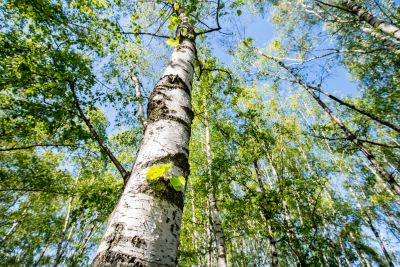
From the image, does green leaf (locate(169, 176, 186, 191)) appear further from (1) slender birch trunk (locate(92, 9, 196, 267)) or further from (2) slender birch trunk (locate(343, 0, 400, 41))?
(2) slender birch trunk (locate(343, 0, 400, 41))

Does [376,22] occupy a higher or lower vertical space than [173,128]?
higher

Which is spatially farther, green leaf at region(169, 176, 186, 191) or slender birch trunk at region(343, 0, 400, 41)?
slender birch trunk at region(343, 0, 400, 41)

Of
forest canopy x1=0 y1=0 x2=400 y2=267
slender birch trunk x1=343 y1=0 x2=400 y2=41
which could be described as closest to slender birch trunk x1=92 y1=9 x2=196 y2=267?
forest canopy x1=0 y1=0 x2=400 y2=267

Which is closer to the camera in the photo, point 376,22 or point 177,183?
point 177,183

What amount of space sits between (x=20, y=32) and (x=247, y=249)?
1979 cm

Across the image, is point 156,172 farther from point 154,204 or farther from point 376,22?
point 376,22

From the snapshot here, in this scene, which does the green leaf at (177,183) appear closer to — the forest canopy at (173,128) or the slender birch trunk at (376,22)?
the forest canopy at (173,128)

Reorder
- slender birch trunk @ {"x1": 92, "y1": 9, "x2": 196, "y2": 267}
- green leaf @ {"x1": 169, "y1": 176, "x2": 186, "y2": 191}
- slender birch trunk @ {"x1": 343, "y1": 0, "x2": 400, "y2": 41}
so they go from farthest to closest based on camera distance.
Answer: slender birch trunk @ {"x1": 343, "y1": 0, "x2": 400, "y2": 41} < green leaf @ {"x1": 169, "y1": 176, "x2": 186, "y2": 191} < slender birch trunk @ {"x1": 92, "y1": 9, "x2": 196, "y2": 267}

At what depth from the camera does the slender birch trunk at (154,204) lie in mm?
700

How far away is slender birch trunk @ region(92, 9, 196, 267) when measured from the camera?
2.30 ft

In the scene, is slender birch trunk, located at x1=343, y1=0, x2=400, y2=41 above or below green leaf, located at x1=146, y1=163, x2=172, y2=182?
above

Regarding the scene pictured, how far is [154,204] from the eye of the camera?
829 millimetres

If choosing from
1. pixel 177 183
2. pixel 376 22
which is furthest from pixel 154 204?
pixel 376 22

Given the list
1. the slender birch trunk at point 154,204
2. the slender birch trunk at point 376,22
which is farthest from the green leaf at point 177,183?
the slender birch trunk at point 376,22
